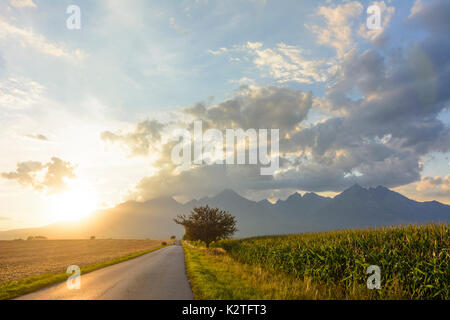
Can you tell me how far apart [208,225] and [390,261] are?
36287mm

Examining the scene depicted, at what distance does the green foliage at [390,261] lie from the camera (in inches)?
429

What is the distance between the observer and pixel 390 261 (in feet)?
41.2

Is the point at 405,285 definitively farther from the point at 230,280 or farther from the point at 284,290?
the point at 230,280

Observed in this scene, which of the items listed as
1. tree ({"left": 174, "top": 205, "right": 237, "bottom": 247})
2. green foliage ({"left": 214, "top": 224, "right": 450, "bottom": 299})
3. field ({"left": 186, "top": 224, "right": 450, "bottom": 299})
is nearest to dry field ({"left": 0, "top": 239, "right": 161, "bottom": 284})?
tree ({"left": 174, "top": 205, "right": 237, "bottom": 247})

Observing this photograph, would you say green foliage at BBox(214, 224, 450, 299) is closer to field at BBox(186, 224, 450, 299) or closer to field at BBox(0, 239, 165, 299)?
field at BBox(186, 224, 450, 299)

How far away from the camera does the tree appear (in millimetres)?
46219

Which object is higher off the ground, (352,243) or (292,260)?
(352,243)

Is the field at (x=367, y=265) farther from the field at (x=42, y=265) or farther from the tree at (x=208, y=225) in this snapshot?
the tree at (x=208, y=225)

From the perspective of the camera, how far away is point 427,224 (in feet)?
56.6

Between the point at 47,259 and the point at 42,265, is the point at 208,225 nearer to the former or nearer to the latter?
the point at 42,265

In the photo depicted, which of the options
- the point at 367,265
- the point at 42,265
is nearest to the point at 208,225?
the point at 42,265

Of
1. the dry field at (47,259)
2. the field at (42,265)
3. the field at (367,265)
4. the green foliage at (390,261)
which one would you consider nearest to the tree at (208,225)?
the field at (42,265)
